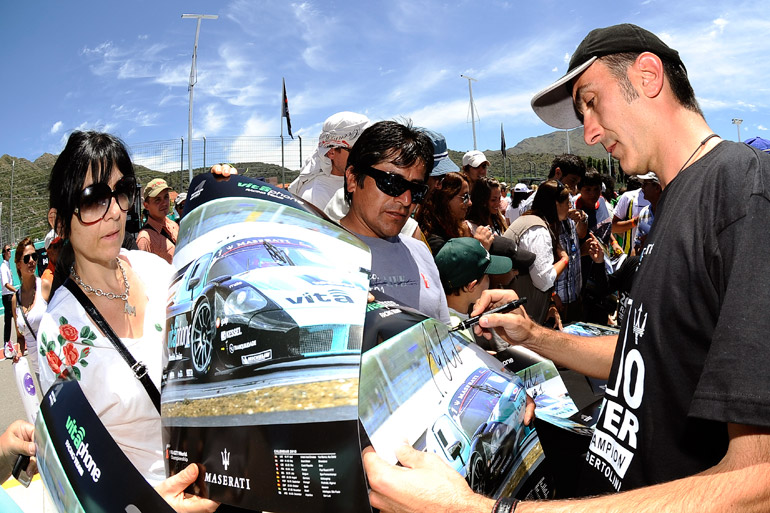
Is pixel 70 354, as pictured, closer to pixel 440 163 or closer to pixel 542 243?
pixel 440 163

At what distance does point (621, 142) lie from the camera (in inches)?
60.4

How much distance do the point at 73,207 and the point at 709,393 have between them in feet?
6.26

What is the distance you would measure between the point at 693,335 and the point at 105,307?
5.91 feet

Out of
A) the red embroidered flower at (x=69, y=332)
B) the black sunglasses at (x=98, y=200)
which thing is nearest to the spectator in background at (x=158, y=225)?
the black sunglasses at (x=98, y=200)

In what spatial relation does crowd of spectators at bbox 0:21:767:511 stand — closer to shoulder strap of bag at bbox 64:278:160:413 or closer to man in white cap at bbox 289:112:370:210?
shoulder strap of bag at bbox 64:278:160:413

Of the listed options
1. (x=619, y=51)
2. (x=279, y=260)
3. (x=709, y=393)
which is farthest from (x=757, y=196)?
(x=279, y=260)

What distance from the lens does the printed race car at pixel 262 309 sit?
0.91 meters

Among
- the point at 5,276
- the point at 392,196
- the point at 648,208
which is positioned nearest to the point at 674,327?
the point at 392,196

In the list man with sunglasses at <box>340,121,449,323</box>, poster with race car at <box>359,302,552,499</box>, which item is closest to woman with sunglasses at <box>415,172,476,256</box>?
man with sunglasses at <box>340,121,449,323</box>

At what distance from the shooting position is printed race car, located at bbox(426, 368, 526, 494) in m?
0.98

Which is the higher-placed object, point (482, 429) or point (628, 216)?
point (628, 216)

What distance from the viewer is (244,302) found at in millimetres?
951

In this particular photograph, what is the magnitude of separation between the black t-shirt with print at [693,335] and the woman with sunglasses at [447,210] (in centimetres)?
286

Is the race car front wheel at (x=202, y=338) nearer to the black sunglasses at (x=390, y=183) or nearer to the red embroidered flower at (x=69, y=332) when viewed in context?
the red embroidered flower at (x=69, y=332)
